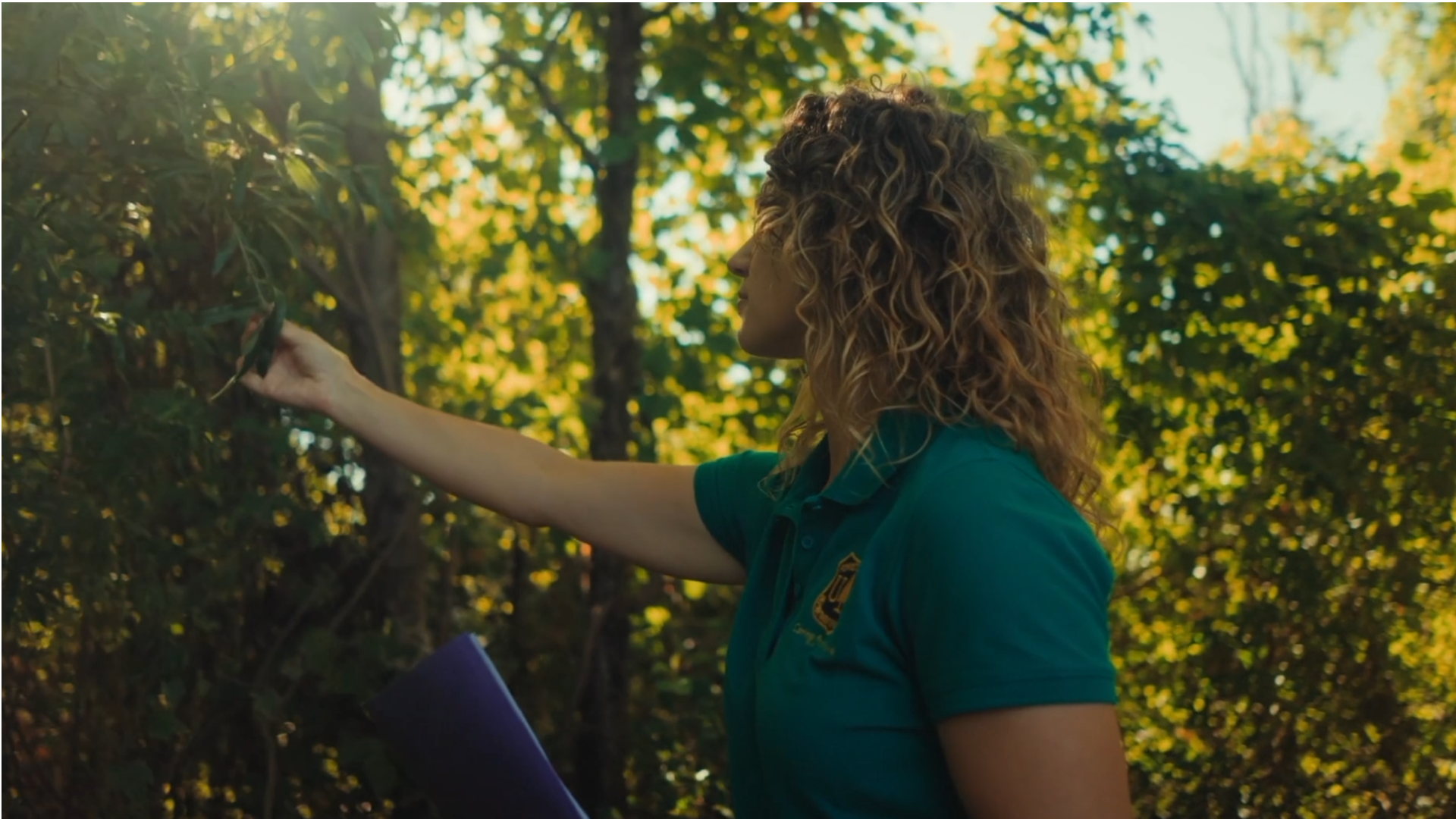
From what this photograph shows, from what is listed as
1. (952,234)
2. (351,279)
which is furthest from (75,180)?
(952,234)

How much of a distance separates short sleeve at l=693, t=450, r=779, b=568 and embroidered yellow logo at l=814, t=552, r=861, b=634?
50 centimetres

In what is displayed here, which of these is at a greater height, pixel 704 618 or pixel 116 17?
pixel 116 17

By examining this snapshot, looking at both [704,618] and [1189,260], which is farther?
[704,618]

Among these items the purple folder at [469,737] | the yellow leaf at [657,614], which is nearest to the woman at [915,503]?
the purple folder at [469,737]

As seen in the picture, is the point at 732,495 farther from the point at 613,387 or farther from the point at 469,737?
the point at 613,387

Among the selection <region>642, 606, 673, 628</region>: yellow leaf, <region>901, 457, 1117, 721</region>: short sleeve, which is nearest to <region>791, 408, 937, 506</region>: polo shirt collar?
<region>901, 457, 1117, 721</region>: short sleeve

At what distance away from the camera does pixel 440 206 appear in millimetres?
4109

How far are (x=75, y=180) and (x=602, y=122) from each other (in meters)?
2.15

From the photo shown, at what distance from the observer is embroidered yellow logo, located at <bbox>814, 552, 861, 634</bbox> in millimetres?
1432

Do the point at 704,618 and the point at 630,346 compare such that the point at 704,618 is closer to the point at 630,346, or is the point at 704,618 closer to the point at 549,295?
the point at 630,346

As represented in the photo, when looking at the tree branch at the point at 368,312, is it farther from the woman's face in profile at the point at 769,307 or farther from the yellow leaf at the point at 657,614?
the woman's face in profile at the point at 769,307

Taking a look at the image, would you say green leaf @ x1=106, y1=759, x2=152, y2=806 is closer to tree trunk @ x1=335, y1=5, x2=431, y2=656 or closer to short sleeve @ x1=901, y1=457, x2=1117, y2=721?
tree trunk @ x1=335, y1=5, x2=431, y2=656

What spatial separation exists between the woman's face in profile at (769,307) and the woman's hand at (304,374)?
67 cm

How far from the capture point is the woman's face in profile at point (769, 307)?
167 centimetres
